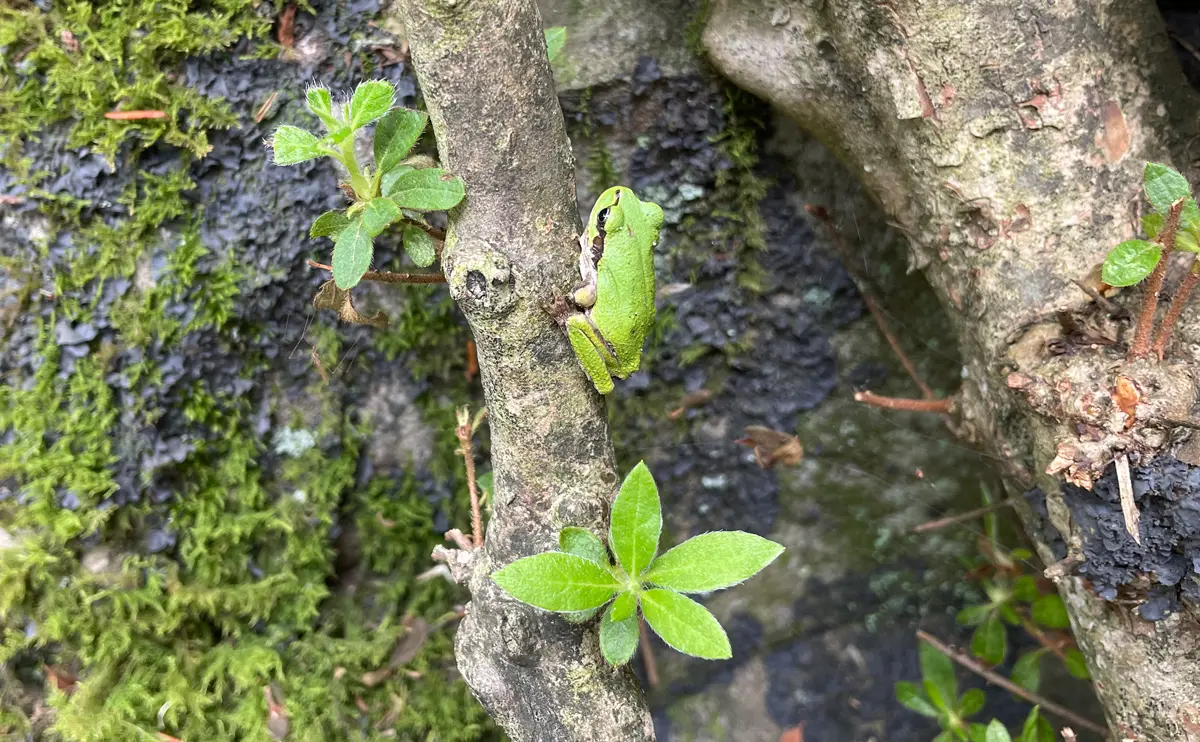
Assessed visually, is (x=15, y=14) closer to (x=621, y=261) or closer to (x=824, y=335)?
(x=621, y=261)

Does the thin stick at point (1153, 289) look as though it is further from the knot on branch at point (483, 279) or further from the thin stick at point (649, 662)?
the thin stick at point (649, 662)

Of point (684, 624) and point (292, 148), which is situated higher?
point (292, 148)

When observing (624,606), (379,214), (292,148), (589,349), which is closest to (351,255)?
(379,214)

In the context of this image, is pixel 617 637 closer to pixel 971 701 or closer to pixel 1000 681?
pixel 971 701

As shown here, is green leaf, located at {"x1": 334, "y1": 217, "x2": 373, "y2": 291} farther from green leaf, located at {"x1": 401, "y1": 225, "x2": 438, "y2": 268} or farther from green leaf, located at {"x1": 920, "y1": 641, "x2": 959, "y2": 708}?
green leaf, located at {"x1": 920, "y1": 641, "x2": 959, "y2": 708}

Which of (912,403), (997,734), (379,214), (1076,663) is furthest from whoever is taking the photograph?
(1076,663)

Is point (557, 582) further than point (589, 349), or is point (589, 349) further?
point (589, 349)

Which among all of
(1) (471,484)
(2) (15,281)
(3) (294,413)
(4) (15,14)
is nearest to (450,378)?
(3) (294,413)

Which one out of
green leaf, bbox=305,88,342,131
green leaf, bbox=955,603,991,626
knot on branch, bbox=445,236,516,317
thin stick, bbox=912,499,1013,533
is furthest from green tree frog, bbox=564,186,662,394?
green leaf, bbox=955,603,991,626
